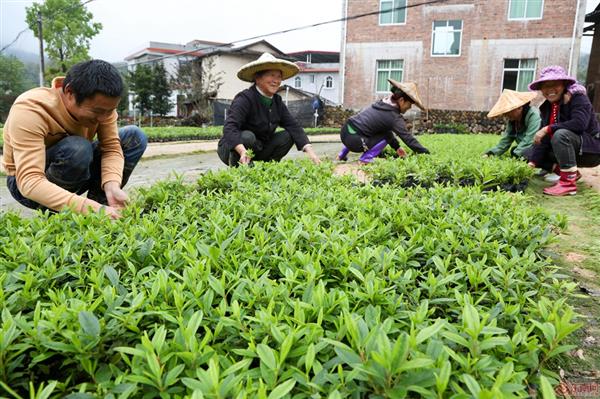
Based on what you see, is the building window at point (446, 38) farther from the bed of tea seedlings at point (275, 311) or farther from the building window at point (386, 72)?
the bed of tea seedlings at point (275, 311)

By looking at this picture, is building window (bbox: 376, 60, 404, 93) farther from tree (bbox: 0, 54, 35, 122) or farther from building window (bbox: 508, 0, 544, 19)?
tree (bbox: 0, 54, 35, 122)

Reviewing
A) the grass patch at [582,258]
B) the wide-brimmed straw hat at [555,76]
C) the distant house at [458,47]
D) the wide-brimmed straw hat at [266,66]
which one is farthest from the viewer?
the distant house at [458,47]

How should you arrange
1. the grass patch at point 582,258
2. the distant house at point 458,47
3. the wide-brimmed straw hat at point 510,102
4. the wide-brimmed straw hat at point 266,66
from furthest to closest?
the distant house at point 458,47 < the wide-brimmed straw hat at point 510,102 < the wide-brimmed straw hat at point 266,66 < the grass patch at point 582,258

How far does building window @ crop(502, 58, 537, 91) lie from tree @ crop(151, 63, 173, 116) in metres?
20.0

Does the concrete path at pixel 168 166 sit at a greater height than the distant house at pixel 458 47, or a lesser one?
lesser

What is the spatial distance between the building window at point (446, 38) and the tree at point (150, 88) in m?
17.3

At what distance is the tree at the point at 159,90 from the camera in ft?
95.6

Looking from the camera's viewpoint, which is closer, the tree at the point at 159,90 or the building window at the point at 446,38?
the building window at the point at 446,38

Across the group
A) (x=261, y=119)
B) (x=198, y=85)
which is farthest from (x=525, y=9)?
(x=261, y=119)

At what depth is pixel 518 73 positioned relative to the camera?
61.6 ft

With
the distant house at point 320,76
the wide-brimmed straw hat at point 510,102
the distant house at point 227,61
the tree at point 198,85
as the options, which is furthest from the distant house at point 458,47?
the distant house at point 320,76

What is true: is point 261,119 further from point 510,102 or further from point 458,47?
point 458,47

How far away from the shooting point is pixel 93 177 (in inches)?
135

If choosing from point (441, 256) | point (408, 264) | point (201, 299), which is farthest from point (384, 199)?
point (201, 299)
